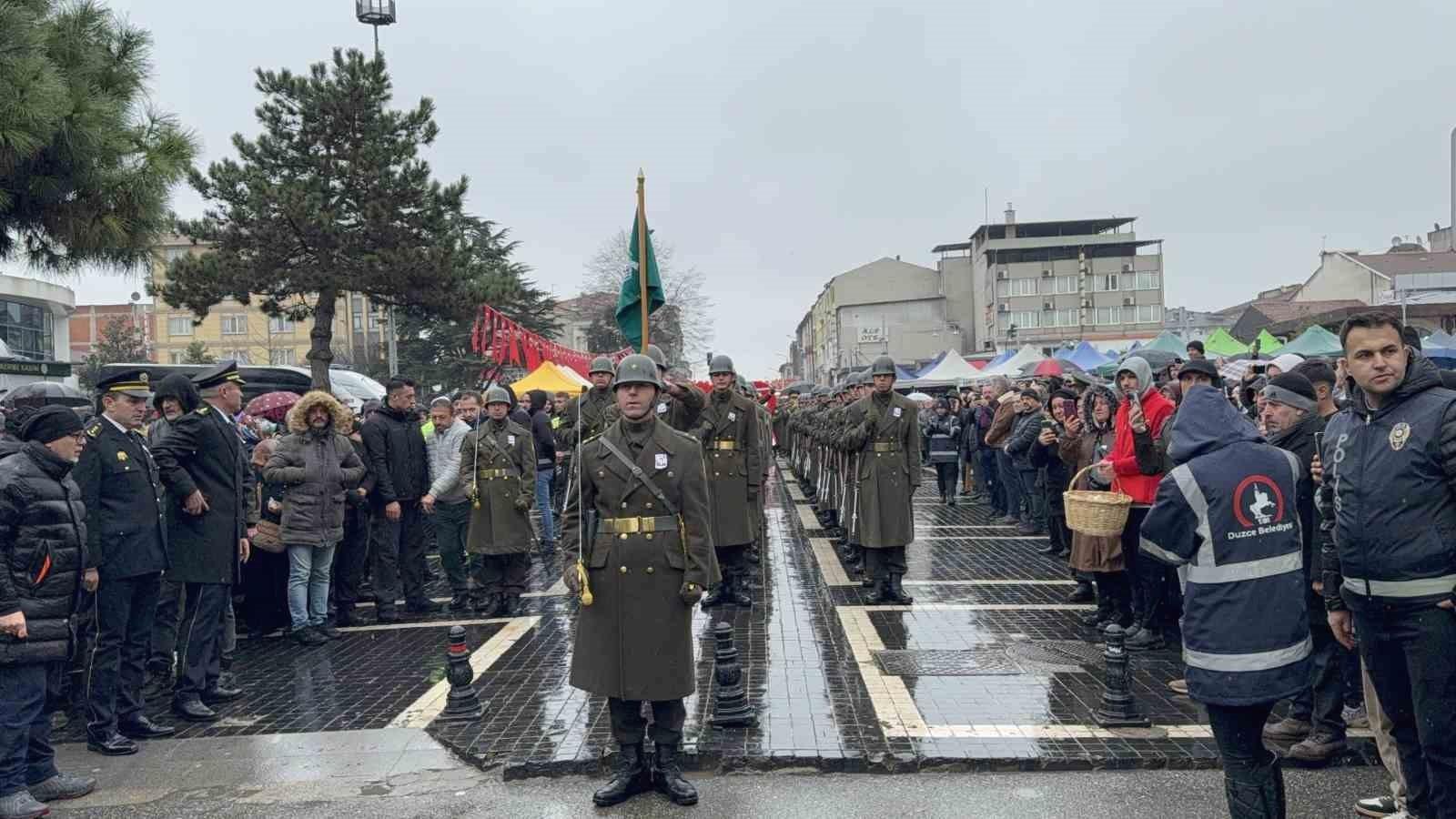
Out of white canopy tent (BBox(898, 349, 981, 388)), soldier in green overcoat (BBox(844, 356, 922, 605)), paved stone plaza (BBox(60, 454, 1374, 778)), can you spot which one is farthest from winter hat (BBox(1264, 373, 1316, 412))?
white canopy tent (BBox(898, 349, 981, 388))

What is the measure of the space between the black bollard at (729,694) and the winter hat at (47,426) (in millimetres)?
3926

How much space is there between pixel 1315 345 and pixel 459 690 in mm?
20600

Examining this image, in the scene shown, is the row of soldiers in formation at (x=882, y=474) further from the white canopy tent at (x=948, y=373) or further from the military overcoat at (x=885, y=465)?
the white canopy tent at (x=948, y=373)

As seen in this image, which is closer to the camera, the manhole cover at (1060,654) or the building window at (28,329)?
the manhole cover at (1060,654)

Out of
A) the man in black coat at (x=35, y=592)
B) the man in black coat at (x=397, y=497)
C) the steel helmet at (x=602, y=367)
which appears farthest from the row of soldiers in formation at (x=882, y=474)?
the man in black coat at (x=35, y=592)

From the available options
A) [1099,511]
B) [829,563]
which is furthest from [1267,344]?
[1099,511]

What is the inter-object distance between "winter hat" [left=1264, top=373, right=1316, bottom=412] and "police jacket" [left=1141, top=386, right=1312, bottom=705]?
6.67ft

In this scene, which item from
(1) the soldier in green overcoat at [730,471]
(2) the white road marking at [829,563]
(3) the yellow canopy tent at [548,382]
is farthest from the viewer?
(3) the yellow canopy tent at [548,382]

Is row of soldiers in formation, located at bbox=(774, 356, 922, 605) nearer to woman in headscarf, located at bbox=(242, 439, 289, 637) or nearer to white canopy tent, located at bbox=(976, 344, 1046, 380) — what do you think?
woman in headscarf, located at bbox=(242, 439, 289, 637)

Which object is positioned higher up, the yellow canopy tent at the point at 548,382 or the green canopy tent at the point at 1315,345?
the green canopy tent at the point at 1315,345

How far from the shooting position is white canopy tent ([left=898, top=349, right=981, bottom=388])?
104 feet

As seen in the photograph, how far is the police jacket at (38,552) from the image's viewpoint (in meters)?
5.24

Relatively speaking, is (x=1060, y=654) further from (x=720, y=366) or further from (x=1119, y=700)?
(x=720, y=366)

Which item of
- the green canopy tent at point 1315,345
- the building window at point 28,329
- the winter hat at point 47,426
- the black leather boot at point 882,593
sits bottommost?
the black leather boot at point 882,593
